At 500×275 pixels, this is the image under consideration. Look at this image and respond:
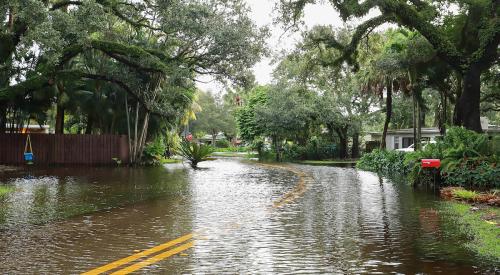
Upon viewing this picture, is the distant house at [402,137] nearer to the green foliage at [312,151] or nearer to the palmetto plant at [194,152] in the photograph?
the green foliage at [312,151]

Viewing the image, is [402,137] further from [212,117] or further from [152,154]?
[212,117]

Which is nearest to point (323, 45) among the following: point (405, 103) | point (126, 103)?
point (126, 103)

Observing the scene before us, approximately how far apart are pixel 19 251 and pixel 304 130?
140ft

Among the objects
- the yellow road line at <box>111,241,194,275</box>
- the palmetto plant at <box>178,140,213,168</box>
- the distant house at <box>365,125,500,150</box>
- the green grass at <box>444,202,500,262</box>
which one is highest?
the distant house at <box>365,125,500,150</box>

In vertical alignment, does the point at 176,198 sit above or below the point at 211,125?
below

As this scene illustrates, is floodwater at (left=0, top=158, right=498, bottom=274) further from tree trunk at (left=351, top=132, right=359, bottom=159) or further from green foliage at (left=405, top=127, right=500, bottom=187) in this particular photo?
tree trunk at (left=351, top=132, right=359, bottom=159)

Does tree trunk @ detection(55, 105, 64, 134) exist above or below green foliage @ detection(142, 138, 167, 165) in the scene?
above

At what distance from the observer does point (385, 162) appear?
26.6 meters

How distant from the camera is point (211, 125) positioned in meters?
94.5

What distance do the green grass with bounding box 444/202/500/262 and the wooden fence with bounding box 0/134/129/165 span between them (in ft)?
78.7

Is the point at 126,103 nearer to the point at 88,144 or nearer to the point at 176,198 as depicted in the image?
the point at 88,144

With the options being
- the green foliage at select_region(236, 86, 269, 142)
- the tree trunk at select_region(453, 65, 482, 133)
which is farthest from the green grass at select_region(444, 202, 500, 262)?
the green foliage at select_region(236, 86, 269, 142)

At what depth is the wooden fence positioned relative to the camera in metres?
31.2

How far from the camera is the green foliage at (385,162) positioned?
2445 cm
